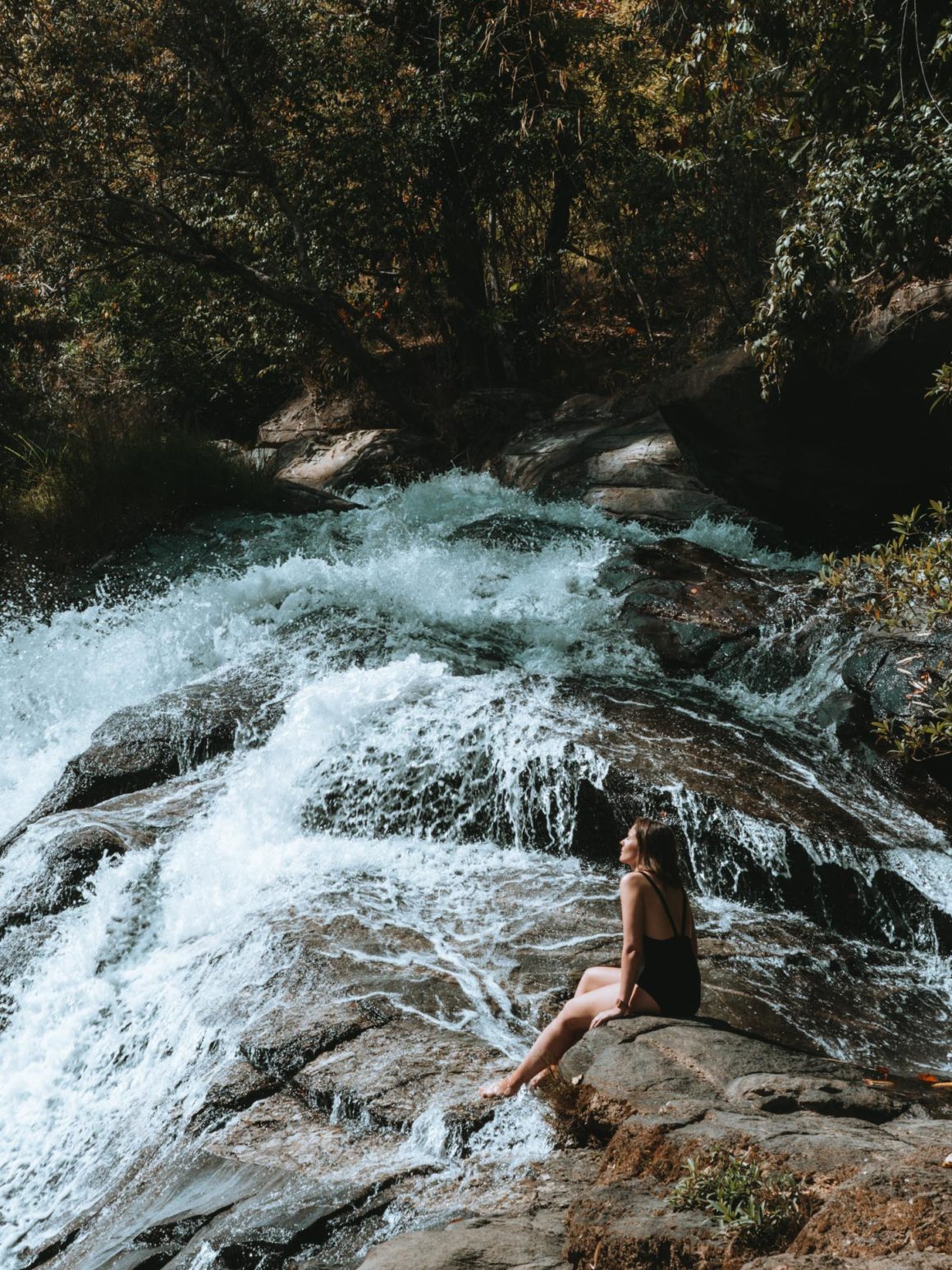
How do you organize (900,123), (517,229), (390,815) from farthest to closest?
(517,229), (900,123), (390,815)

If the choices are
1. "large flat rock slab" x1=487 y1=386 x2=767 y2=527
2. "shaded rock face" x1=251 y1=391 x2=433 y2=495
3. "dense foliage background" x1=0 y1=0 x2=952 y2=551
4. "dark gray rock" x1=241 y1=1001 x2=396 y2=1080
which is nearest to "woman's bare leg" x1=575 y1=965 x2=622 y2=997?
"dark gray rock" x1=241 y1=1001 x2=396 y2=1080

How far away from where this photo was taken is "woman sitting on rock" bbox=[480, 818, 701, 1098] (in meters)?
4.52

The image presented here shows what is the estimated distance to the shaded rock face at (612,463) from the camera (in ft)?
46.9

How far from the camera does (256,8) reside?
17047mm

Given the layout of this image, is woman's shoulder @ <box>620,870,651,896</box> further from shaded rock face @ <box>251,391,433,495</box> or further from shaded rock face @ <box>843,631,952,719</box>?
shaded rock face @ <box>251,391,433,495</box>

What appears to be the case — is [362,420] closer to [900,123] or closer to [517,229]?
[517,229]

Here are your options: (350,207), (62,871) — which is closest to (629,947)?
(62,871)

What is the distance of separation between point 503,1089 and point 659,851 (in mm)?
1213

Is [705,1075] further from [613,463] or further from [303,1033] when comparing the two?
[613,463]

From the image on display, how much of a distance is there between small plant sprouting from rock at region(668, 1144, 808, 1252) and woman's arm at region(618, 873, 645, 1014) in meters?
1.62

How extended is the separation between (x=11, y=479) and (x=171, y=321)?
296 inches

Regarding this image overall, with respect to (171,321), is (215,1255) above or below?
below

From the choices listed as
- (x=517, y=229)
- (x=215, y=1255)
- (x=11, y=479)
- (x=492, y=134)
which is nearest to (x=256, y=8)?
(x=492, y=134)

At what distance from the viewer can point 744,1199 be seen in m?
2.70
